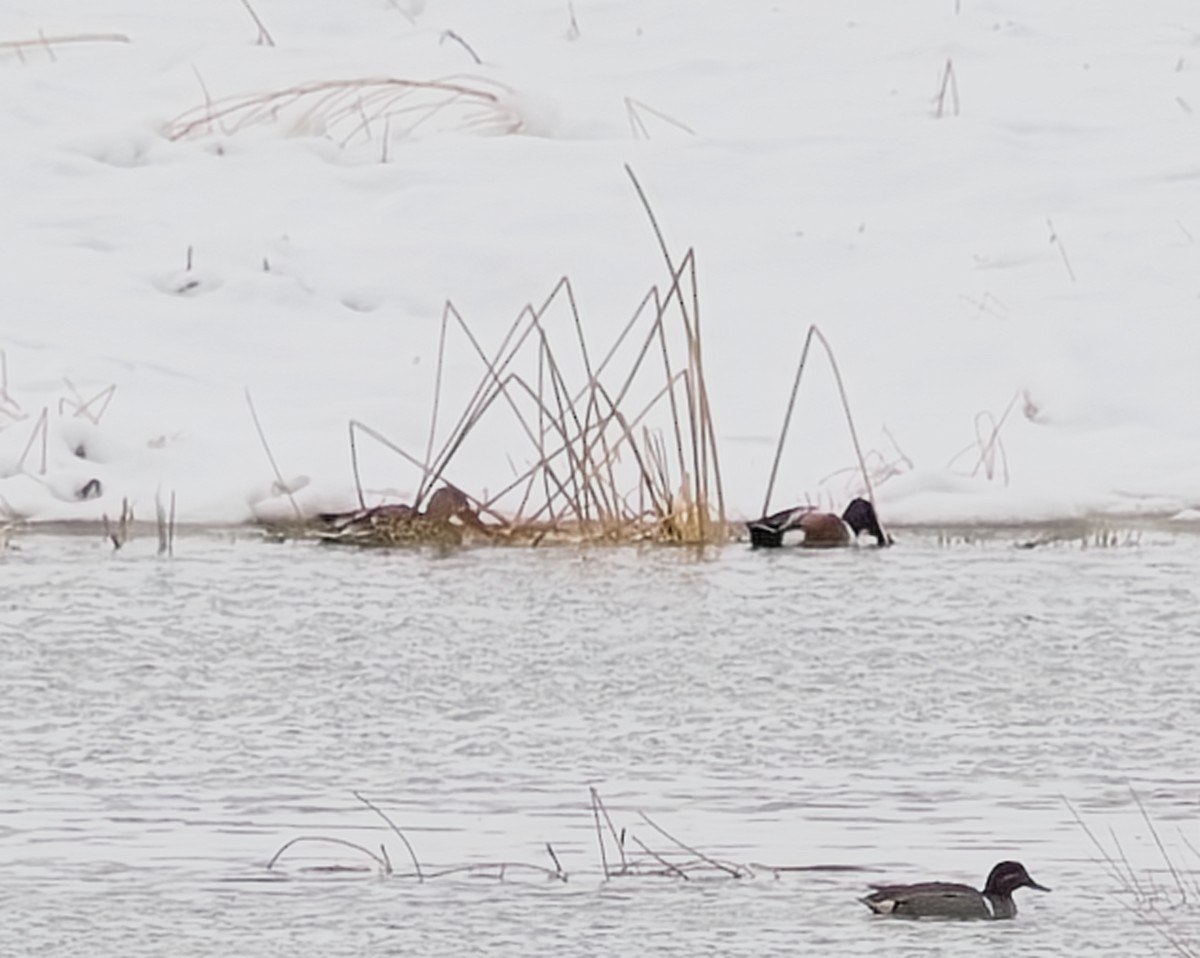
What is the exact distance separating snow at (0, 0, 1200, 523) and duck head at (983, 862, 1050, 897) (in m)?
4.41

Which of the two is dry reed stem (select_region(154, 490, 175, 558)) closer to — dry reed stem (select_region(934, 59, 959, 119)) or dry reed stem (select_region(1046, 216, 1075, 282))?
dry reed stem (select_region(1046, 216, 1075, 282))

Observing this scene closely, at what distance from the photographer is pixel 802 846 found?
4.86 meters

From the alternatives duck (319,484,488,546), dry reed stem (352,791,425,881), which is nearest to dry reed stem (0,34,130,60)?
duck (319,484,488,546)

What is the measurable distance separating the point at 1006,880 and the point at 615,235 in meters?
7.26

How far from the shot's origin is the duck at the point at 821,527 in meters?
8.24

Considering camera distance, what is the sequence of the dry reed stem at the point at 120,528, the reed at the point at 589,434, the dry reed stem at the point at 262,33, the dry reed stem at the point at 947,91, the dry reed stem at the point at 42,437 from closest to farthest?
the reed at the point at 589,434
the dry reed stem at the point at 120,528
the dry reed stem at the point at 42,437
the dry reed stem at the point at 947,91
the dry reed stem at the point at 262,33

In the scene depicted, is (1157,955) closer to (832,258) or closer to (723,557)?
Answer: (723,557)

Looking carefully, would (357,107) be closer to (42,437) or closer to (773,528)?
(42,437)

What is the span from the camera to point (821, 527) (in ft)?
27.1

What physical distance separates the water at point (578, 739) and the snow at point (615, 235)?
1.26 metres

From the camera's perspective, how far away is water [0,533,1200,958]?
14.6ft

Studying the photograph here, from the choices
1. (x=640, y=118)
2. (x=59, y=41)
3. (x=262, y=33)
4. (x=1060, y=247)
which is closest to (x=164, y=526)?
(x=1060, y=247)

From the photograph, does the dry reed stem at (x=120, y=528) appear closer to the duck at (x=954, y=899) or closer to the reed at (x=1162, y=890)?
the reed at (x=1162, y=890)

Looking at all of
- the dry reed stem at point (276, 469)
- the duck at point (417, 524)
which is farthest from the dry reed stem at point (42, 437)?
the duck at point (417, 524)
